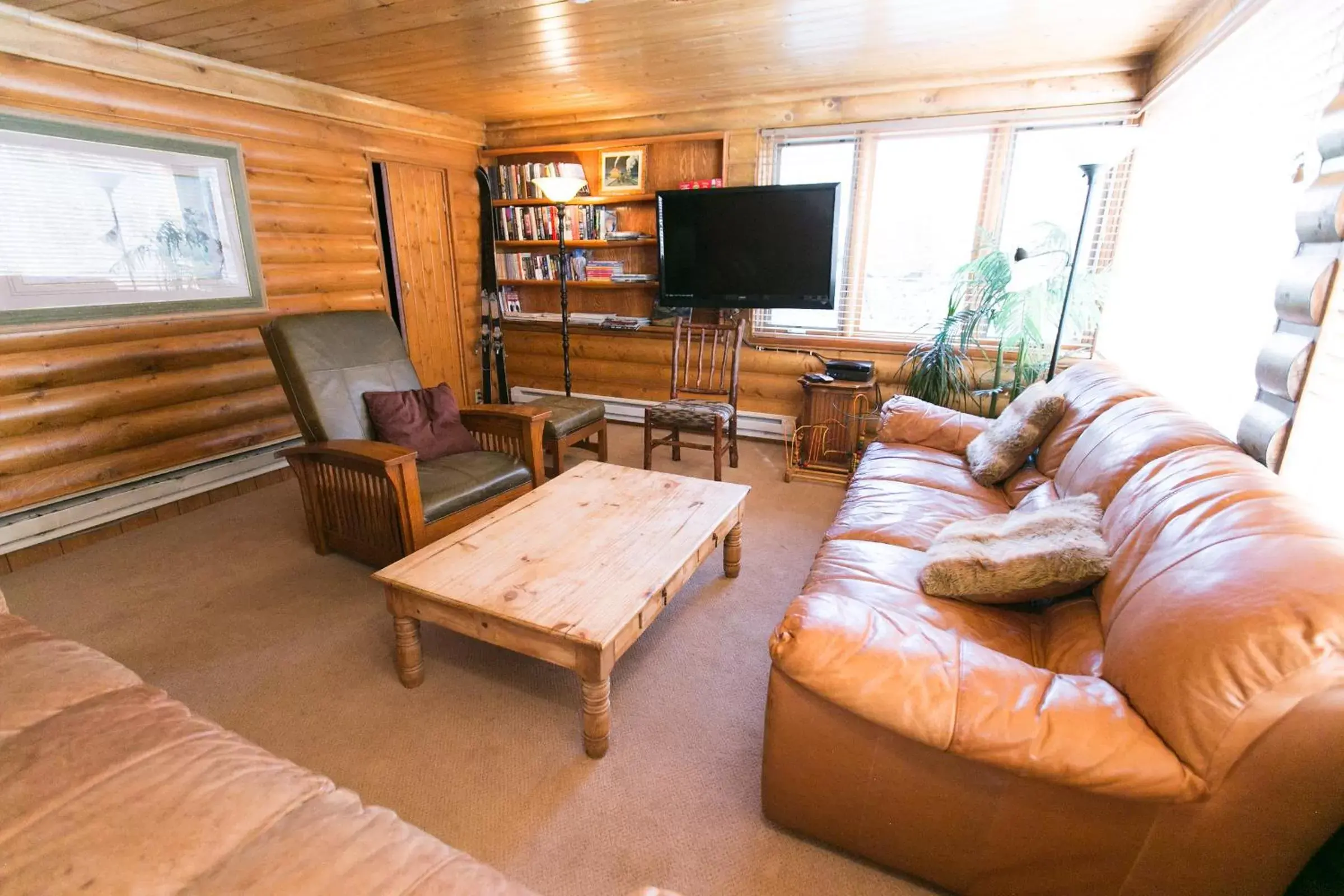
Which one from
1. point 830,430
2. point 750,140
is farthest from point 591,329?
point 830,430

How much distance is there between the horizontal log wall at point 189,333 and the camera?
271 centimetres

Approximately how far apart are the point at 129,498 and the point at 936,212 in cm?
480

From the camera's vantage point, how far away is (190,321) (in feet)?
10.7

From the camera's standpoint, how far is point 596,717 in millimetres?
1608

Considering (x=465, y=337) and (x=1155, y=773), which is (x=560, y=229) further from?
(x=1155, y=773)

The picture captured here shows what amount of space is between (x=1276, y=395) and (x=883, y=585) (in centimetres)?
120

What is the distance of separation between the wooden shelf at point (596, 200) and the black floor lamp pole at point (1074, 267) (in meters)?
2.58

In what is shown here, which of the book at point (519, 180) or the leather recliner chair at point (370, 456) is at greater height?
the book at point (519, 180)

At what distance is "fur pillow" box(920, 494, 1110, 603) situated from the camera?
1462 mm

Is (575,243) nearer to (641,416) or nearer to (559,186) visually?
(559,186)

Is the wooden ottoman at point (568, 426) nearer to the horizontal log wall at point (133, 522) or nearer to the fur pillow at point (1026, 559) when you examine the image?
the horizontal log wall at point (133, 522)

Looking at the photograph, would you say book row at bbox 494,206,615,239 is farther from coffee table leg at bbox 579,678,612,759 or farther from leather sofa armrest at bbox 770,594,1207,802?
leather sofa armrest at bbox 770,594,1207,802

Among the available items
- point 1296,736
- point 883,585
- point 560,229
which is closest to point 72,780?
point 883,585

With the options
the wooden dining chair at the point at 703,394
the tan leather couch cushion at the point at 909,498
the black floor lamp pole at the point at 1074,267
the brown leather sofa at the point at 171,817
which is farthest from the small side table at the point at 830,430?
the brown leather sofa at the point at 171,817
